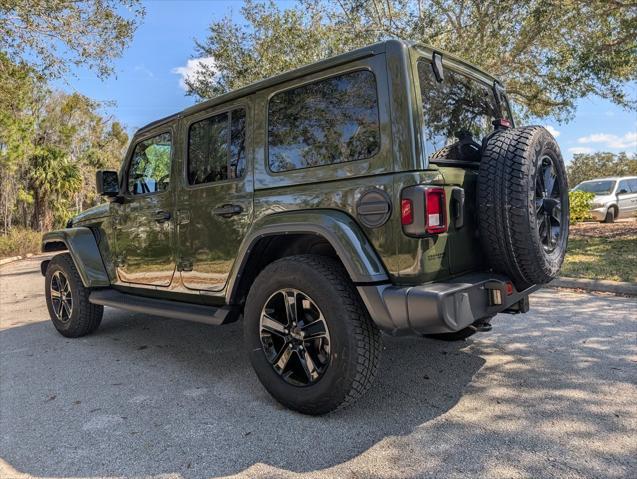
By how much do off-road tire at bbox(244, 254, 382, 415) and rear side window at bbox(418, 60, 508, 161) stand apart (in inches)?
34.9

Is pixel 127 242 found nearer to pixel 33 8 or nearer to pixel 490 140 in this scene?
pixel 490 140

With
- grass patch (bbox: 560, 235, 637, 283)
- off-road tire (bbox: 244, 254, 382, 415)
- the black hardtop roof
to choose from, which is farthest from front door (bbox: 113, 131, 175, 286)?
grass patch (bbox: 560, 235, 637, 283)

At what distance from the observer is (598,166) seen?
156 feet

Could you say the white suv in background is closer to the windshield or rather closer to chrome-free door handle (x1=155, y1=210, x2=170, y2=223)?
the windshield

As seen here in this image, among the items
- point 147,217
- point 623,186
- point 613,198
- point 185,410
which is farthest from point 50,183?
point 623,186

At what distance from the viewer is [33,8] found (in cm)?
803

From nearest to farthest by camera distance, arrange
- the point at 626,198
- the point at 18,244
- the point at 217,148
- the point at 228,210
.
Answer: the point at 228,210, the point at 217,148, the point at 626,198, the point at 18,244

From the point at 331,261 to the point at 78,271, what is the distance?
305cm

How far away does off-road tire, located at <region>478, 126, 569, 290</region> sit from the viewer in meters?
2.48

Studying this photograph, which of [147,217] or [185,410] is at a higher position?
[147,217]

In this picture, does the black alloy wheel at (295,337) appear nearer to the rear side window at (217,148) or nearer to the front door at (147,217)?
the rear side window at (217,148)

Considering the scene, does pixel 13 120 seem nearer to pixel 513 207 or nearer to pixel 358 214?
pixel 358 214

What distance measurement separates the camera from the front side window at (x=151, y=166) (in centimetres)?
387

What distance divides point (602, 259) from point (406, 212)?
6619 mm
